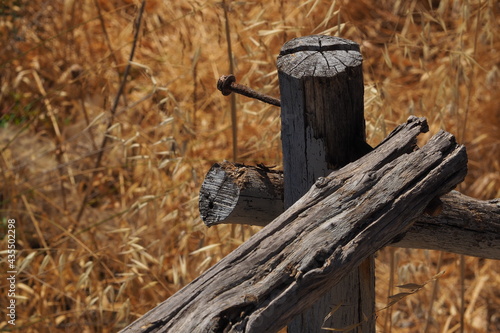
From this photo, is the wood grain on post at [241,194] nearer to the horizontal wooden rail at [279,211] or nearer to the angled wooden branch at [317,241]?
the horizontal wooden rail at [279,211]

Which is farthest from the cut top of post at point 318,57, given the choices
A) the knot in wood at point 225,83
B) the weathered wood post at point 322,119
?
the knot in wood at point 225,83

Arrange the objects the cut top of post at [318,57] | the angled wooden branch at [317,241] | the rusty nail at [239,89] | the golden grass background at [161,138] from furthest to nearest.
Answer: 1. the golden grass background at [161,138]
2. the rusty nail at [239,89]
3. the cut top of post at [318,57]
4. the angled wooden branch at [317,241]

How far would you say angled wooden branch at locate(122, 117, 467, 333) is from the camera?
86 centimetres

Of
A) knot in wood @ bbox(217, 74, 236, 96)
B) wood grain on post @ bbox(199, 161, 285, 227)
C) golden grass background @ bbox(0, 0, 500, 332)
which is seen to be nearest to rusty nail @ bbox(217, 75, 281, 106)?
knot in wood @ bbox(217, 74, 236, 96)

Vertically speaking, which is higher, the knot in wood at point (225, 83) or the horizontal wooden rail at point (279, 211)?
the knot in wood at point (225, 83)

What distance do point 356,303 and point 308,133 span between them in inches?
13.1

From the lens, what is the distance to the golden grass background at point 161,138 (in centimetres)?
214

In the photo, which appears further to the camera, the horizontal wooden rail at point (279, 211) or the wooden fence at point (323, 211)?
the horizontal wooden rail at point (279, 211)

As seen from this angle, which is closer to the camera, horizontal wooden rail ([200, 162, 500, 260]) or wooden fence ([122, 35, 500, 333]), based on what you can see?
wooden fence ([122, 35, 500, 333])

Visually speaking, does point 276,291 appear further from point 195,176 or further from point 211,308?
point 195,176

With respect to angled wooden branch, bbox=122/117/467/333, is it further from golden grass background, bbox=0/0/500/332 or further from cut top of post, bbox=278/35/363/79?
golden grass background, bbox=0/0/500/332

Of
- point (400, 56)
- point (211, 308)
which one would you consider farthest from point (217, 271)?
point (400, 56)

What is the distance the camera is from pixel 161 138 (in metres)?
3.03

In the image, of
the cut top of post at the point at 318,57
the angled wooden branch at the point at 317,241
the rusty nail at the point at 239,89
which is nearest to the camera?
the angled wooden branch at the point at 317,241
